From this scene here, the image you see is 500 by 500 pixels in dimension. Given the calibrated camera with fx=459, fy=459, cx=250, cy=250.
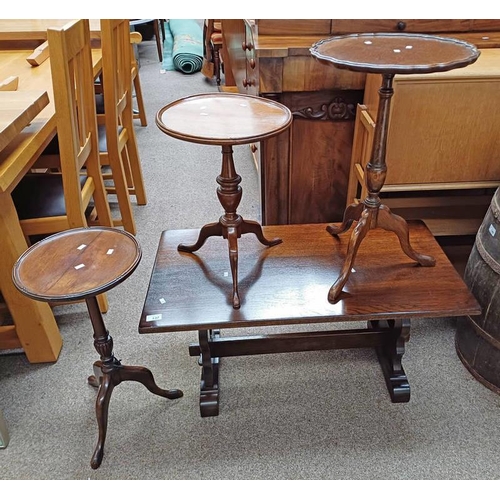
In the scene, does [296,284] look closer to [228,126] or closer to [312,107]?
[228,126]

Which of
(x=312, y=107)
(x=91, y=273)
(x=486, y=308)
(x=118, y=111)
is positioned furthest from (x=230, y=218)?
(x=118, y=111)

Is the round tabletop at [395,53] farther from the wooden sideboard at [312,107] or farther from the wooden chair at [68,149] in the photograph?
the wooden chair at [68,149]

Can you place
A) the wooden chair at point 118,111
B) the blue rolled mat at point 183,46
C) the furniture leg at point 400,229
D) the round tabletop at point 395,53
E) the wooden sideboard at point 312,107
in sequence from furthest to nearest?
1. the blue rolled mat at point 183,46
2. the wooden chair at point 118,111
3. the wooden sideboard at point 312,107
4. the furniture leg at point 400,229
5. the round tabletop at point 395,53

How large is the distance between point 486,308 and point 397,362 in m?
0.33

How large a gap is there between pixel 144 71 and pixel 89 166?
3.69 m

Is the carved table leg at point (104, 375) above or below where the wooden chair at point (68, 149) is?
below

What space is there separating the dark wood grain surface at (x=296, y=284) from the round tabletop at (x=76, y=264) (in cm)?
17

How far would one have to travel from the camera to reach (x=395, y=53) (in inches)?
44.3

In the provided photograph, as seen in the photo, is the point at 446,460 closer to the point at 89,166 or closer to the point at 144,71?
the point at 89,166

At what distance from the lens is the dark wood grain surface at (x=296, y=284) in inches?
51.4

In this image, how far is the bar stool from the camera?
3.76 feet

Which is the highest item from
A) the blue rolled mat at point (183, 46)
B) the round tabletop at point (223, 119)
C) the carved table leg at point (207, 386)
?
the round tabletop at point (223, 119)

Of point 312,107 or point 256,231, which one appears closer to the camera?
point 256,231

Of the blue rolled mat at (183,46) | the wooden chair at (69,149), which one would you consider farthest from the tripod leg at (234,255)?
the blue rolled mat at (183,46)
